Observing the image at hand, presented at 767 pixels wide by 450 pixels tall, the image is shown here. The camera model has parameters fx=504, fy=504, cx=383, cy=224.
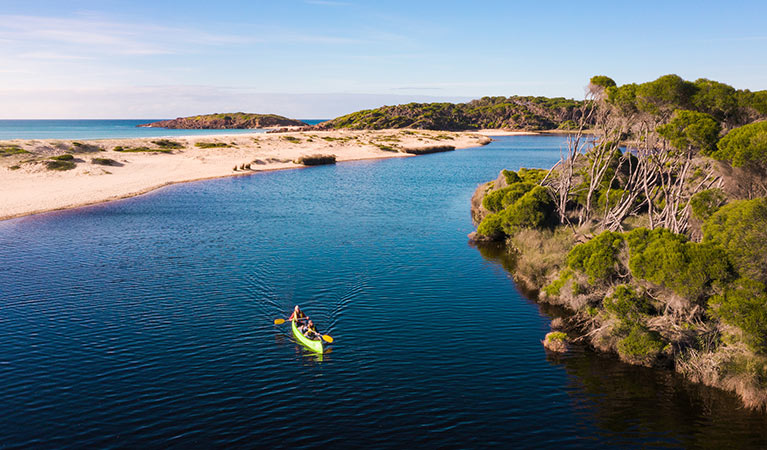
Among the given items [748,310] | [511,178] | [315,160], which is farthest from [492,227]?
[315,160]

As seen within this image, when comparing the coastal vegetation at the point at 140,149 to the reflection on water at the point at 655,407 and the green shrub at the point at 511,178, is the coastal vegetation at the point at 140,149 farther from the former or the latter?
the reflection on water at the point at 655,407

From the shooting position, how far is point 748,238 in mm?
21359

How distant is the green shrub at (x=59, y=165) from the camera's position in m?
84.2

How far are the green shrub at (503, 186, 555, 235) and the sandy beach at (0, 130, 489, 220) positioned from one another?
53.1 metres

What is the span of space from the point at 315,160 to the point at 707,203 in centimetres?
9496

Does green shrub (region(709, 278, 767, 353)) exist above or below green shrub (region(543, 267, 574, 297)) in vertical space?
above

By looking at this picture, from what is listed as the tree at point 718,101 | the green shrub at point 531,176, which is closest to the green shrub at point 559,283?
the tree at point 718,101

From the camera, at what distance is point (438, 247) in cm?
4566

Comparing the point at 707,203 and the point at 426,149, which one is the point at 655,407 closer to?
the point at 707,203

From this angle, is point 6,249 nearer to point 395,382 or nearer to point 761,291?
point 395,382

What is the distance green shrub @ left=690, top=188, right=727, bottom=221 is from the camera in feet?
88.9

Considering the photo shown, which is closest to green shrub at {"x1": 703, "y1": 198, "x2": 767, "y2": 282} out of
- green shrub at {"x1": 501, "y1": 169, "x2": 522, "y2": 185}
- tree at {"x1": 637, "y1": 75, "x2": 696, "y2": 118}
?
tree at {"x1": 637, "y1": 75, "x2": 696, "y2": 118}

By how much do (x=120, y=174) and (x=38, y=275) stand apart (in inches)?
2203

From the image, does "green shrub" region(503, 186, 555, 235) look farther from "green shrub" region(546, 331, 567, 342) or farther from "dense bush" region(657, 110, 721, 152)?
"green shrub" region(546, 331, 567, 342)
